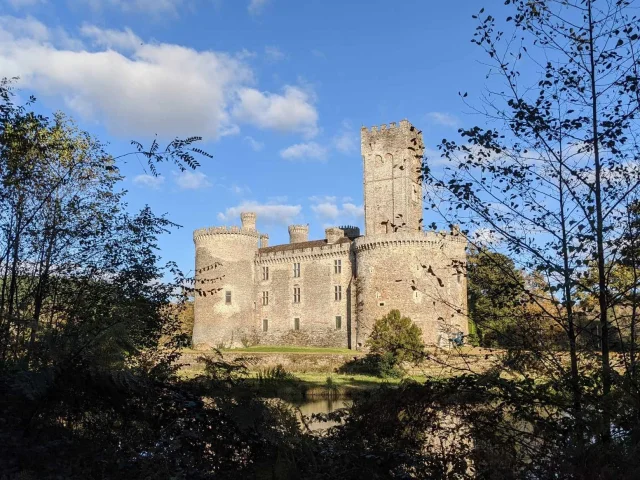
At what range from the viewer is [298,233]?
51656 mm

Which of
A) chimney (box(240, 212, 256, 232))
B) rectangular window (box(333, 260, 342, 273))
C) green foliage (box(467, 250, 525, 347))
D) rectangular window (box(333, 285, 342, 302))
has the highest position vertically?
chimney (box(240, 212, 256, 232))

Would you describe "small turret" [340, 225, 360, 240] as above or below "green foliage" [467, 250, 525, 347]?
above

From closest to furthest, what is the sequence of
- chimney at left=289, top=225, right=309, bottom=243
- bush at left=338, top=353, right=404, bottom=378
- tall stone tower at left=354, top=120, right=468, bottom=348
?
bush at left=338, top=353, right=404, bottom=378, tall stone tower at left=354, top=120, right=468, bottom=348, chimney at left=289, top=225, right=309, bottom=243

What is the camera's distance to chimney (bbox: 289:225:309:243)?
169 ft

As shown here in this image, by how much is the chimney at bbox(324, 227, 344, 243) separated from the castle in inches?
3.1

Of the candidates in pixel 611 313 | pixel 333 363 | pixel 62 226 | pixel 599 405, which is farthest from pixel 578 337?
pixel 333 363

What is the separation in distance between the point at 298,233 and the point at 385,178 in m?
11.7

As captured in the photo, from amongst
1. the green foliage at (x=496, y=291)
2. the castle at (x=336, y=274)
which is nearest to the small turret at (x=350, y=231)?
the castle at (x=336, y=274)

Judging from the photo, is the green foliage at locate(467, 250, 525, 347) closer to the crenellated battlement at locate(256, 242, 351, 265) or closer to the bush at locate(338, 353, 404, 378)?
the bush at locate(338, 353, 404, 378)

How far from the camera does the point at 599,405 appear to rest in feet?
15.8

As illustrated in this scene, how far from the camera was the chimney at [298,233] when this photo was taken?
169ft

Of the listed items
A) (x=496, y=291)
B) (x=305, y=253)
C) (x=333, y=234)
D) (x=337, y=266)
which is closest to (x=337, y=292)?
(x=337, y=266)

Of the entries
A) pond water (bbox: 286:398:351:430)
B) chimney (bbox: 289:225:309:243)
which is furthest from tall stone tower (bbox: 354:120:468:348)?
pond water (bbox: 286:398:351:430)

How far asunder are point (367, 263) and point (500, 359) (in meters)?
35.0
